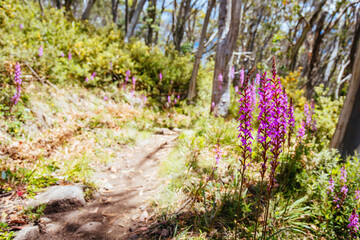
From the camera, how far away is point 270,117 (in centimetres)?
145

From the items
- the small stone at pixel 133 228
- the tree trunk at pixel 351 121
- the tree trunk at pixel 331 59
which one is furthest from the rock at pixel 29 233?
the tree trunk at pixel 331 59

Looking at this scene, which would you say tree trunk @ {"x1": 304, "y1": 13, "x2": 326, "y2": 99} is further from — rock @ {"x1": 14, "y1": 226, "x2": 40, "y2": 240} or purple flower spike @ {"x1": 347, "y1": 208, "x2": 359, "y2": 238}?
rock @ {"x1": 14, "y1": 226, "x2": 40, "y2": 240}

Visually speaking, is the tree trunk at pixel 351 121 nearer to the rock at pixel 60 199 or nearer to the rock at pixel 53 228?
the rock at pixel 60 199

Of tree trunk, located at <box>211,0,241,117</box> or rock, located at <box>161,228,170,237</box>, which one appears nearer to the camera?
rock, located at <box>161,228,170,237</box>

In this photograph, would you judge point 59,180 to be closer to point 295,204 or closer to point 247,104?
point 247,104

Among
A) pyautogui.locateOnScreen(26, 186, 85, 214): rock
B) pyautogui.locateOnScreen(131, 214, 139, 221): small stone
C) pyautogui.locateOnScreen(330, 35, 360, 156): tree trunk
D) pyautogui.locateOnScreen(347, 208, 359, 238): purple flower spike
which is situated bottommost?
pyautogui.locateOnScreen(131, 214, 139, 221): small stone

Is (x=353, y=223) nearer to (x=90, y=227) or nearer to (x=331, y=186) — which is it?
(x=331, y=186)

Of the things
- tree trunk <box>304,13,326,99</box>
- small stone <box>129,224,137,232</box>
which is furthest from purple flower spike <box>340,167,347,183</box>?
tree trunk <box>304,13,326,99</box>

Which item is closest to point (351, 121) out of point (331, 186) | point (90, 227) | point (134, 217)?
point (331, 186)

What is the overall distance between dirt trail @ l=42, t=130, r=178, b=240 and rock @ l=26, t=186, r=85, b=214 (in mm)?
84

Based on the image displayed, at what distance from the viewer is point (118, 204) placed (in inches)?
112

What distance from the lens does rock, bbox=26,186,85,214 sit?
2.50 m

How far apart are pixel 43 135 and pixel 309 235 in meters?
4.80

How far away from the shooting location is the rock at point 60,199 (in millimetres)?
2498
